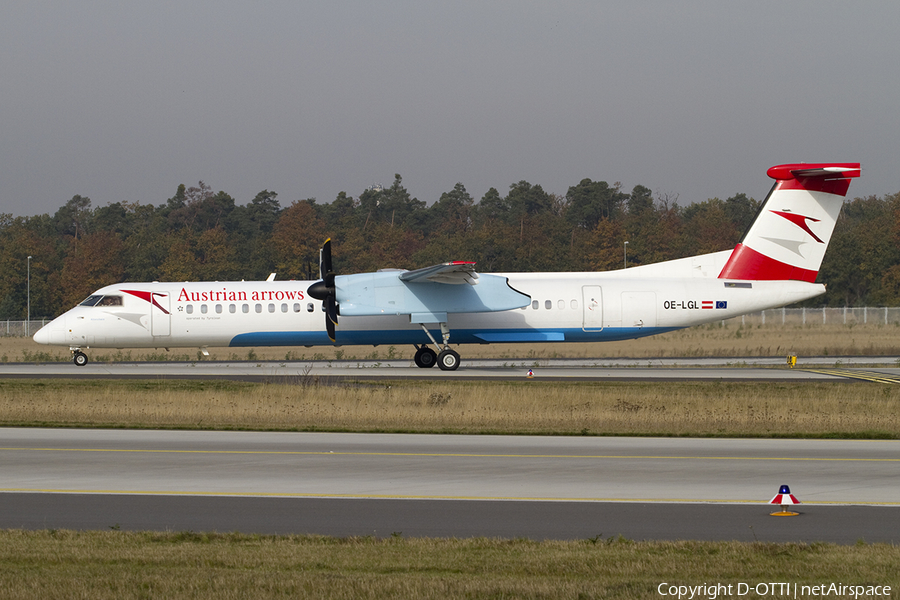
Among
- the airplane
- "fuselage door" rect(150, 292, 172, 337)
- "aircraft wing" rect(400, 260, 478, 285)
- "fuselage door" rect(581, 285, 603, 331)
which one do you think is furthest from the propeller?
"fuselage door" rect(581, 285, 603, 331)

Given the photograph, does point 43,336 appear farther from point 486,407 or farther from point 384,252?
point 384,252

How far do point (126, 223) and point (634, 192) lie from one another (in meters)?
68.9

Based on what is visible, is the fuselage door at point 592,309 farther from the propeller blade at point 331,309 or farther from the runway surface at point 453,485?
the runway surface at point 453,485

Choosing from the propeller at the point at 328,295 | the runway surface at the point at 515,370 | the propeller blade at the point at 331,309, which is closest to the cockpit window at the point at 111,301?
the runway surface at the point at 515,370

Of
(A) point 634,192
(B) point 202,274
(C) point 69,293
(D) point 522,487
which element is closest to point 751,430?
(D) point 522,487

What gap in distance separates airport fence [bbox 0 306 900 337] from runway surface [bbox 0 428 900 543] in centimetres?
4389

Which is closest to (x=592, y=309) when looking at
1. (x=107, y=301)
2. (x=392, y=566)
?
(x=107, y=301)

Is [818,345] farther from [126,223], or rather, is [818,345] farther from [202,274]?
[126,223]

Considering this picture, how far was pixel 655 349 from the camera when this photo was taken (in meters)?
45.3

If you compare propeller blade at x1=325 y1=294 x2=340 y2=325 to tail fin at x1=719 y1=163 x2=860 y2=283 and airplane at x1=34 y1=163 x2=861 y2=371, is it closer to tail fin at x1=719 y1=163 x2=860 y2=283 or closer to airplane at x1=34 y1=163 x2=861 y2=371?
airplane at x1=34 y1=163 x2=861 y2=371

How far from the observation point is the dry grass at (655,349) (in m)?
40.9

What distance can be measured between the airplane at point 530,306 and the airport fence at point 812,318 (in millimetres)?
26248

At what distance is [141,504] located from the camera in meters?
11.3

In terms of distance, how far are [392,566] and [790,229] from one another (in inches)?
1061
